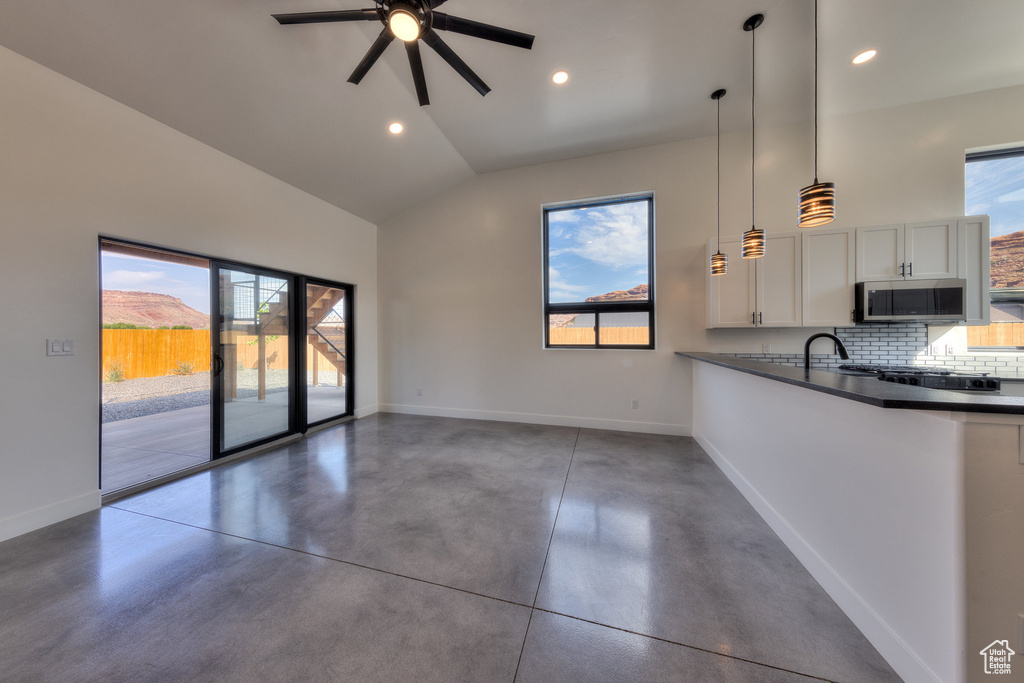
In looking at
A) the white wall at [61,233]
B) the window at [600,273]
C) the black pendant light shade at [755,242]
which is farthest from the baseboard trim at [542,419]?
the white wall at [61,233]

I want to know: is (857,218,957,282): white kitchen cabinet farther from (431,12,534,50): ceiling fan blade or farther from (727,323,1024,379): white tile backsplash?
(431,12,534,50): ceiling fan blade

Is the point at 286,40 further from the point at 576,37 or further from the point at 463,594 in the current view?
the point at 463,594

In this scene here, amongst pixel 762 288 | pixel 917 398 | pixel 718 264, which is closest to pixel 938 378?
pixel 762 288

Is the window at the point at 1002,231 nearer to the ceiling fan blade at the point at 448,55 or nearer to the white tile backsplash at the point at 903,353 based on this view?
the white tile backsplash at the point at 903,353

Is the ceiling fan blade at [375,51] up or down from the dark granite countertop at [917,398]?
up

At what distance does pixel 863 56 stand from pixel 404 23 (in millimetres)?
3839

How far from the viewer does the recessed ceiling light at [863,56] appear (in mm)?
2721

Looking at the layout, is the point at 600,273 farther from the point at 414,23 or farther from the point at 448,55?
the point at 414,23

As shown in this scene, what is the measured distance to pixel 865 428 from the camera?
4.67 ft

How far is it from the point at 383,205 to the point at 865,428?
5.45 m

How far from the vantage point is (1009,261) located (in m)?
3.18

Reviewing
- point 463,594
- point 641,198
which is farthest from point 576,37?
point 463,594

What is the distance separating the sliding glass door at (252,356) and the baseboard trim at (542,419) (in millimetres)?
1606

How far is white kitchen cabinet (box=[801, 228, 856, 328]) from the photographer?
10.6 ft
